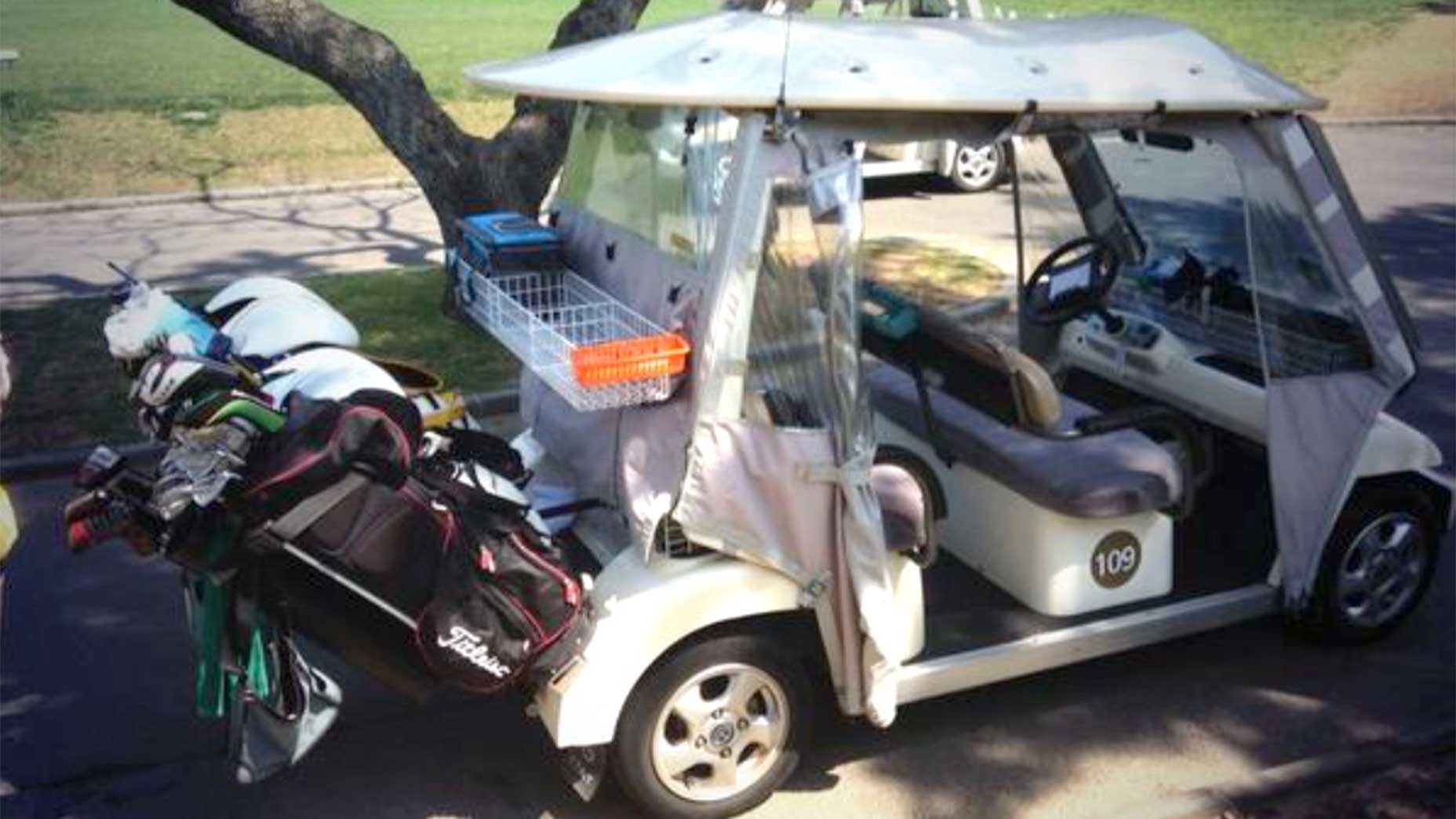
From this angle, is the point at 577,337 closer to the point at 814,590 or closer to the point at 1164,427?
the point at 814,590

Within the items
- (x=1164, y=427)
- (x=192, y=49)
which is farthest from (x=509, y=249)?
(x=192, y=49)

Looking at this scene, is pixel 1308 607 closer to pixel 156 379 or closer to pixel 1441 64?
pixel 156 379

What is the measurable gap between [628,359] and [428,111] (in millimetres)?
5243

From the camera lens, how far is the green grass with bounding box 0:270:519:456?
710 centimetres

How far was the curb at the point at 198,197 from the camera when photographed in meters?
13.6

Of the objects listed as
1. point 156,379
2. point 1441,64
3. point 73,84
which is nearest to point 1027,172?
point 156,379

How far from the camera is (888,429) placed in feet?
15.8

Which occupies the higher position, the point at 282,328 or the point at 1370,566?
the point at 282,328

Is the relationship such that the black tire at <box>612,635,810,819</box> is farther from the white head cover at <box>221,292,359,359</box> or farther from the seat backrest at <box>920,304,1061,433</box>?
the white head cover at <box>221,292,359,359</box>

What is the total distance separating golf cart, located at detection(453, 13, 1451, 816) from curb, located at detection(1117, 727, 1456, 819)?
0.49m

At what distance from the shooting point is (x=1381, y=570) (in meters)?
4.57

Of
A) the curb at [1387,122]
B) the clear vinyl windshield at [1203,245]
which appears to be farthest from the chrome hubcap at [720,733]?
the curb at [1387,122]

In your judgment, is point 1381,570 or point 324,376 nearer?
point 324,376

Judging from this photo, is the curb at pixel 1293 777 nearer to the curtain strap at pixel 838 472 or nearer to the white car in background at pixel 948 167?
the curtain strap at pixel 838 472
